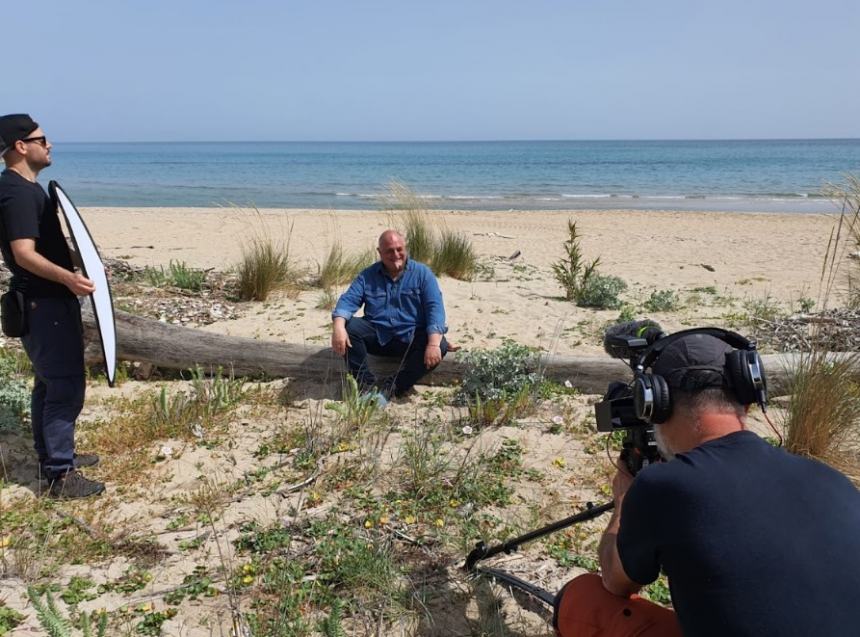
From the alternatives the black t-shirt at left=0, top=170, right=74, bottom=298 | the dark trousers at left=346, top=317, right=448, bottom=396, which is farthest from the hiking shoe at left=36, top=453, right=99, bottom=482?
the dark trousers at left=346, top=317, right=448, bottom=396

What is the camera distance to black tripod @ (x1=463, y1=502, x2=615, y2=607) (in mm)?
2467

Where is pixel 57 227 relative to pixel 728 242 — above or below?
above

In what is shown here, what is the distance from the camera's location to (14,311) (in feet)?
10.7

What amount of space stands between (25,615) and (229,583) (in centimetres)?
72

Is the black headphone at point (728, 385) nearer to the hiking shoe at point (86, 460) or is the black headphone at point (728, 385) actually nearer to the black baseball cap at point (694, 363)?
the black baseball cap at point (694, 363)

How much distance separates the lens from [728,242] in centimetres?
1356

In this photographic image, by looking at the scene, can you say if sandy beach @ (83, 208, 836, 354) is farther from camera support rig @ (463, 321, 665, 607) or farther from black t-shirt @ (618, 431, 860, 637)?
black t-shirt @ (618, 431, 860, 637)

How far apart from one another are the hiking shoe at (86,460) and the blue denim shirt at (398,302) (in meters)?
1.86

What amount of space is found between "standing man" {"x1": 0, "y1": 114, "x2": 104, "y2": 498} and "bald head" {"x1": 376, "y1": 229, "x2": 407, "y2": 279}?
2.07 meters

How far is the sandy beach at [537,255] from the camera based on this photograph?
21.1ft

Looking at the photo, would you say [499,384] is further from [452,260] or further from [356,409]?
[452,260]

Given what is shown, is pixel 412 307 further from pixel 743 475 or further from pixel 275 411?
pixel 743 475

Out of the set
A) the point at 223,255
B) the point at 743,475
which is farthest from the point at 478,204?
the point at 743,475

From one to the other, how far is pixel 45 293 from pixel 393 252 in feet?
7.40
